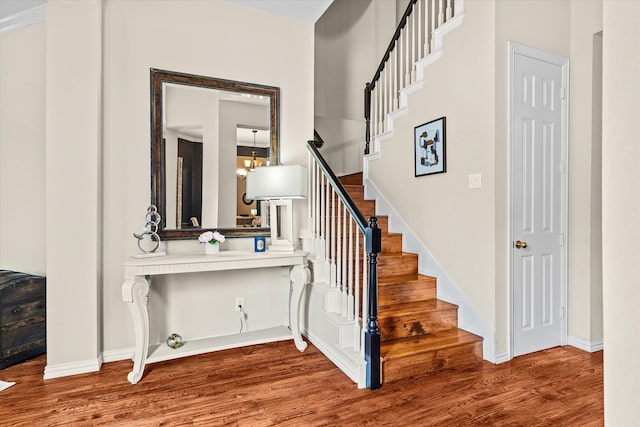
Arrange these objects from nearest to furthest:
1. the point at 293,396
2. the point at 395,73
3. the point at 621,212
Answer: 1. the point at 621,212
2. the point at 293,396
3. the point at 395,73

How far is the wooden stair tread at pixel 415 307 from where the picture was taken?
111 inches

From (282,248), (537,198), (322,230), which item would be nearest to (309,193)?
(322,230)

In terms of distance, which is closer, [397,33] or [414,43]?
[414,43]

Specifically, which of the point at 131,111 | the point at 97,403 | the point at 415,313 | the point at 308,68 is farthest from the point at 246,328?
the point at 308,68

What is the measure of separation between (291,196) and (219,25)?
162cm

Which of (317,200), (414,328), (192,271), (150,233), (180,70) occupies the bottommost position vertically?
(414,328)

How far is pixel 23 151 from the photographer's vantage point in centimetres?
320

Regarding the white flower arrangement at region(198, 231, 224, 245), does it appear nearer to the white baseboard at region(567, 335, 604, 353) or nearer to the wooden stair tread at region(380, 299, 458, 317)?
the wooden stair tread at region(380, 299, 458, 317)

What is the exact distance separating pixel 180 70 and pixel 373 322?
249 centimetres

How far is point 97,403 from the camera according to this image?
2168 mm

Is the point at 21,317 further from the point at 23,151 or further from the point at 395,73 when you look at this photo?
the point at 395,73

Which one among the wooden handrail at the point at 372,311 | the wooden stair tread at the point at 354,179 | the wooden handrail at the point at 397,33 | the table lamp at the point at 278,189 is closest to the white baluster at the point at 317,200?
the table lamp at the point at 278,189

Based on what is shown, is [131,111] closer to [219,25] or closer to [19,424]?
[219,25]

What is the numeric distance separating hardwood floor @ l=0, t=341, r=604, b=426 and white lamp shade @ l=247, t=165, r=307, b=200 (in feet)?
4.18
